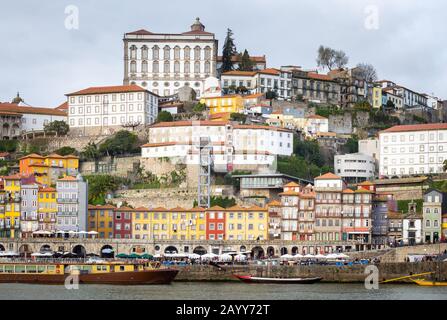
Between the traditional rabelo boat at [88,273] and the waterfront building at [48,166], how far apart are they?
26797mm

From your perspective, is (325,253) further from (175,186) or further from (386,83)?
(386,83)

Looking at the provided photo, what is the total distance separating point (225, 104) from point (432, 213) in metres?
33.1

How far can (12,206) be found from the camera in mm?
93500

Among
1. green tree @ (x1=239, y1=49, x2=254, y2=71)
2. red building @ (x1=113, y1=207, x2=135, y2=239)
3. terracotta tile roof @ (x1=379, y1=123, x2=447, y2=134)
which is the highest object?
green tree @ (x1=239, y1=49, x2=254, y2=71)

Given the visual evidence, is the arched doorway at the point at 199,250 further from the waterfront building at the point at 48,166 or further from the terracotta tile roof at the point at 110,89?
the terracotta tile roof at the point at 110,89

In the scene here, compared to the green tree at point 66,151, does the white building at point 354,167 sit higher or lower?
lower

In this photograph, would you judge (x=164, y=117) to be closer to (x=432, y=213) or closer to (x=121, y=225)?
(x=121, y=225)

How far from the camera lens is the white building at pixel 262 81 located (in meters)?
123

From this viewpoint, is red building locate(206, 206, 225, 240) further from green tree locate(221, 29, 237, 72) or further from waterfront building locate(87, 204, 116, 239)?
green tree locate(221, 29, 237, 72)

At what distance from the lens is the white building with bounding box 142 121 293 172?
104 metres

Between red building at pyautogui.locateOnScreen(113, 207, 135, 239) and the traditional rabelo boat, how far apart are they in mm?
19046

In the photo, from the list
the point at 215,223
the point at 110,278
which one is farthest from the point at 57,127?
the point at 110,278

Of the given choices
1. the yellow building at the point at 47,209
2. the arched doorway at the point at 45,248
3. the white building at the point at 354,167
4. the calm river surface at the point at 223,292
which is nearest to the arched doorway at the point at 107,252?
the arched doorway at the point at 45,248

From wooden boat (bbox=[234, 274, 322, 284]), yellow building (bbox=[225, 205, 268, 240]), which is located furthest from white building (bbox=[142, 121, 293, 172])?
wooden boat (bbox=[234, 274, 322, 284])
